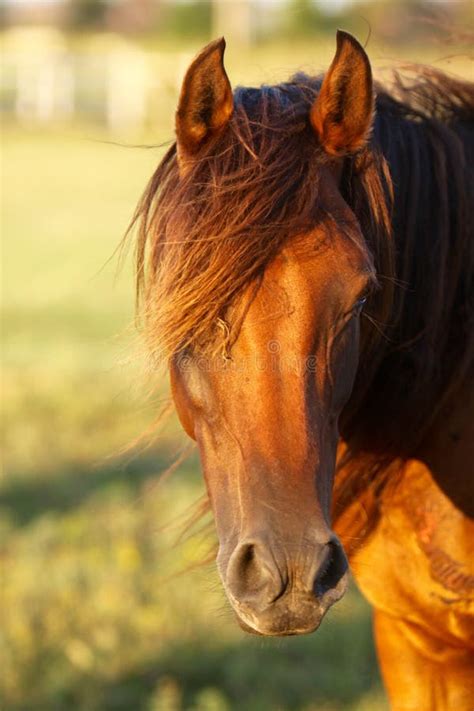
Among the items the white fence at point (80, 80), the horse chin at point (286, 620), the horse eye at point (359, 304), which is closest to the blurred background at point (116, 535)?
the horse chin at point (286, 620)

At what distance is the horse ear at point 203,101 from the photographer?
7.38 feet

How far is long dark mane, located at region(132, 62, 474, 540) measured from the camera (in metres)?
2.22

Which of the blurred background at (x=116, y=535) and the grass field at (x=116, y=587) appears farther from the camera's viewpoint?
the grass field at (x=116, y=587)

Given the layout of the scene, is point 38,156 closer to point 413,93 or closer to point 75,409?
point 75,409

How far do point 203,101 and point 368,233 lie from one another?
469 mm

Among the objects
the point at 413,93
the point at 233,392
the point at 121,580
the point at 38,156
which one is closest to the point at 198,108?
the point at 233,392

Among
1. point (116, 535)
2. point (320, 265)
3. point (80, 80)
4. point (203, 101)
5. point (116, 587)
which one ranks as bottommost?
point (80, 80)

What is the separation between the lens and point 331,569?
2.06 m

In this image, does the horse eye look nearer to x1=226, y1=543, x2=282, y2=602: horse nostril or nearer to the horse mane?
the horse mane

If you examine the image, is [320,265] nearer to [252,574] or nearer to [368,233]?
[368,233]

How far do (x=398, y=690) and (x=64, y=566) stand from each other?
2.32 metres

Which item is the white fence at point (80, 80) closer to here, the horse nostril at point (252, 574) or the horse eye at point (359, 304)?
the horse eye at point (359, 304)

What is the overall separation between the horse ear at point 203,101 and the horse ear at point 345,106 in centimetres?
21

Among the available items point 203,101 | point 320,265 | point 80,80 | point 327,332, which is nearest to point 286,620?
point 327,332
